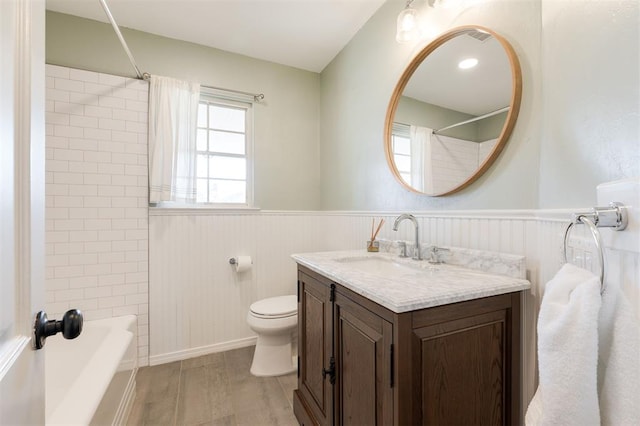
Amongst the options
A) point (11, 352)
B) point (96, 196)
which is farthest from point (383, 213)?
point (96, 196)

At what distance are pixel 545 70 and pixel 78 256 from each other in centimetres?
282

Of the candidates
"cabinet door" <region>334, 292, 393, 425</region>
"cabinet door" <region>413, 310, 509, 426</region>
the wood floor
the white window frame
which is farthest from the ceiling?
the wood floor

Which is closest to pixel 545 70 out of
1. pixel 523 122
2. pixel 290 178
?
pixel 523 122

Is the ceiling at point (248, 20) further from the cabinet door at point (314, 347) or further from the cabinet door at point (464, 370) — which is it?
the cabinet door at point (464, 370)

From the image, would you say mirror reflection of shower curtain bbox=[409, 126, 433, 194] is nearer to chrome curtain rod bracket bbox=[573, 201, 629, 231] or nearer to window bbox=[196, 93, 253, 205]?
chrome curtain rod bracket bbox=[573, 201, 629, 231]

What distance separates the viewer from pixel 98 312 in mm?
1968

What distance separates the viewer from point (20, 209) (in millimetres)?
468

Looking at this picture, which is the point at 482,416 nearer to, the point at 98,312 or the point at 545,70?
the point at 545,70

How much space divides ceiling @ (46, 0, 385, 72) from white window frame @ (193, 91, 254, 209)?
16.4 inches

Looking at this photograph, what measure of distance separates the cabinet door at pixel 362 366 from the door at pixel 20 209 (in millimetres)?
831

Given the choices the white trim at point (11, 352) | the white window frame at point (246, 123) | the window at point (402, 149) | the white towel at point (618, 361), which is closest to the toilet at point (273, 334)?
the white window frame at point (246, 123)

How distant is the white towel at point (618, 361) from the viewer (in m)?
0.44

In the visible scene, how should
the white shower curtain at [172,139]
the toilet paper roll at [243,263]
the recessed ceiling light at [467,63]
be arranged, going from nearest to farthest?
the recessed ceiling light at [467,63], the white shower curtain at [172,139], the toilet paper roll at [243,263]

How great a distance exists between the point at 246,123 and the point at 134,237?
134cm
